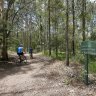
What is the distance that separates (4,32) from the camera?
2608 cm

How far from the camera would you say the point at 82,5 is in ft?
87.9

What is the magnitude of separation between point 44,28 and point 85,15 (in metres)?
30.8

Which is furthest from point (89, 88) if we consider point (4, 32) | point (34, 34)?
point (34, 34)

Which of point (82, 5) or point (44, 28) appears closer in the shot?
point (82, 5)

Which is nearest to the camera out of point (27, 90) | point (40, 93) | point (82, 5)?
point (40, 93)

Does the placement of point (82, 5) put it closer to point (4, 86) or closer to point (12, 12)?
point (12, 12)

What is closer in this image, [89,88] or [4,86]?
[89,88]

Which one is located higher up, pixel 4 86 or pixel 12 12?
pixel 12 12

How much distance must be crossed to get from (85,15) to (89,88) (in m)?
14.2

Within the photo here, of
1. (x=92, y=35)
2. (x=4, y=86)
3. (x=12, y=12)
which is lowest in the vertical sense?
(x=4, y=86)

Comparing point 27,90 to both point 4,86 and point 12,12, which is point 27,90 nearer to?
point 4,86

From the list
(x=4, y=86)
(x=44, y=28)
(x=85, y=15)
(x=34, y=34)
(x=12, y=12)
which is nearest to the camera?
(x=4, y=86)

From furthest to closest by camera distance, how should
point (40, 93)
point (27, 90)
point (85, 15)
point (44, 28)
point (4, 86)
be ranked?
point (44, 28)
point (85, 15)
point (4, 86)
point (27, 90)
point (40, 93)

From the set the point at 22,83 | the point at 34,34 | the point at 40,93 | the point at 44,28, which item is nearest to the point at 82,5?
the point at 22,83
